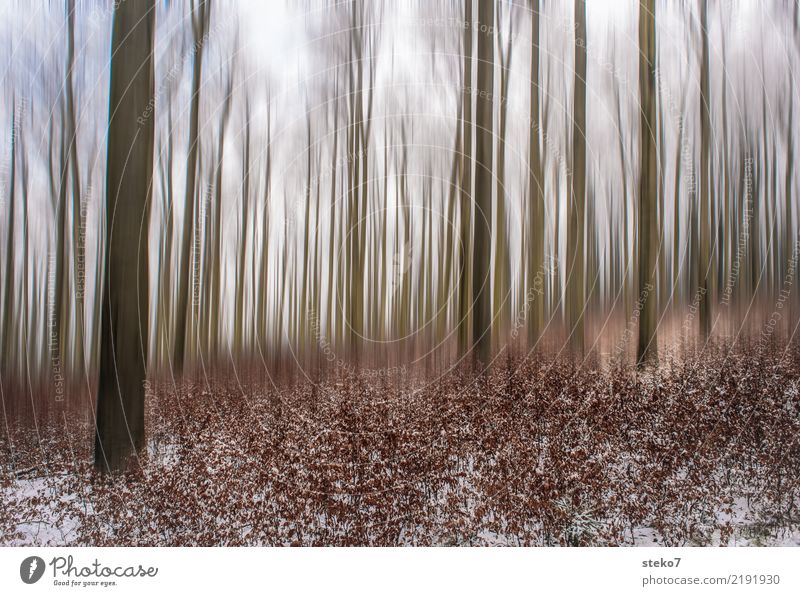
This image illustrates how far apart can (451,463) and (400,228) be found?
2.18m

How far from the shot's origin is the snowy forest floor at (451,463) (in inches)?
149

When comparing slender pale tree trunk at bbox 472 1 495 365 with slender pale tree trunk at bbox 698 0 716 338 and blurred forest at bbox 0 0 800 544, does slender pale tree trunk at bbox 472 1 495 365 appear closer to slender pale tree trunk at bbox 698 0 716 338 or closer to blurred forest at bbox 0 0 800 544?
blurred forest at bbox 0 0 800 544

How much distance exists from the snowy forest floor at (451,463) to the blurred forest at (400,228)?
0.04 metres

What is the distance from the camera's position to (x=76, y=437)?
3906 mm

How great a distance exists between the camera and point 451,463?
389 cm

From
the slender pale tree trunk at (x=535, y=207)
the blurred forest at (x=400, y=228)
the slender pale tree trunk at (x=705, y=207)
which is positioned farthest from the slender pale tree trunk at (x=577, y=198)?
the slender pale tree trunk at (x=705, y=207)

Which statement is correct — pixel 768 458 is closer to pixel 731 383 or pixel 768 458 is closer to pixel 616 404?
pixel 731 383

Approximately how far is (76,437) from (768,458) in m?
6.10

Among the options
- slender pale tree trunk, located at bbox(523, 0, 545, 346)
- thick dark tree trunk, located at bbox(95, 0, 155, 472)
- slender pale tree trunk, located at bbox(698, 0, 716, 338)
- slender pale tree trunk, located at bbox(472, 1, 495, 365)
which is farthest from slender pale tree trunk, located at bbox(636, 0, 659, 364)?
thick dark tree trunk, located at bbox(95, 0, 155, 472)

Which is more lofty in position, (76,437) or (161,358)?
(161,358)

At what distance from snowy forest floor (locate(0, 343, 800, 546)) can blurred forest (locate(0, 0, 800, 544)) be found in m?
0.04

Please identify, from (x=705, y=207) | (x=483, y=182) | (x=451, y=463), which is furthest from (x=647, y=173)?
(x=451, y=463)

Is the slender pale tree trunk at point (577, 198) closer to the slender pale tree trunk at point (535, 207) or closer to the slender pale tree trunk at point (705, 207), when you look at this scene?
the slender pale tree trunk at point (535, 207)
